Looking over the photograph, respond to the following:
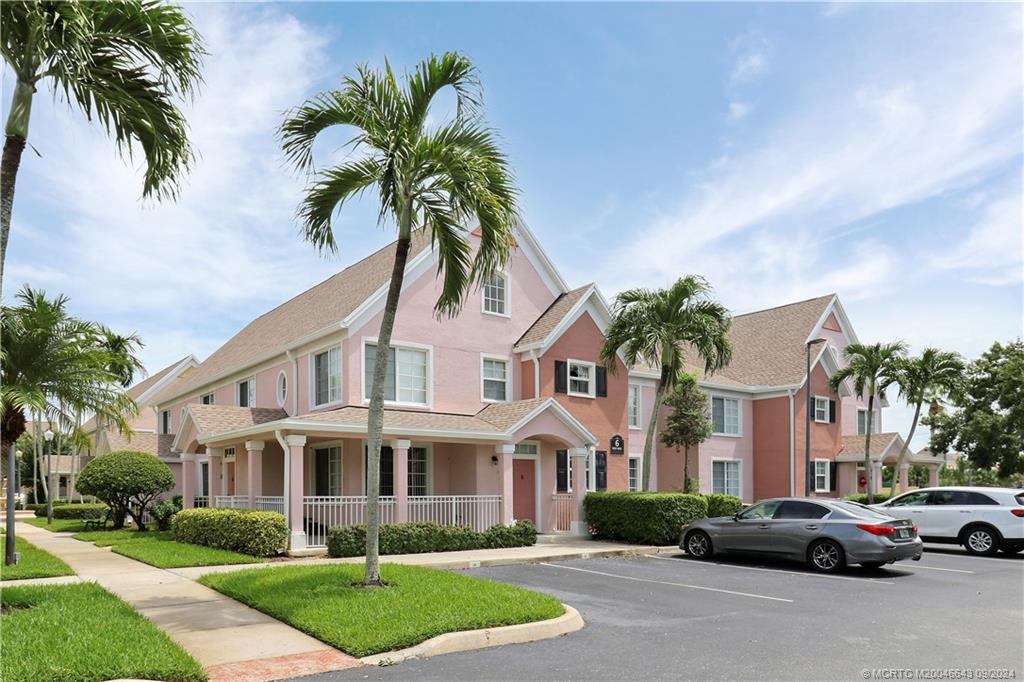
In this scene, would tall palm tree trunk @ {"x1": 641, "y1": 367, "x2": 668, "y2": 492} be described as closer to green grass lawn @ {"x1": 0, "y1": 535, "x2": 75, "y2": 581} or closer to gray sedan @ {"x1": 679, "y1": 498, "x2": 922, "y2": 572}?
gray sedan @ {"x1": 679, "y1": 498, "x2": 922, "y2": 572}

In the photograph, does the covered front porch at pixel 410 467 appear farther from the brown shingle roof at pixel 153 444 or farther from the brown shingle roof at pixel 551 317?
the brown shingle roof at pixel 153 444

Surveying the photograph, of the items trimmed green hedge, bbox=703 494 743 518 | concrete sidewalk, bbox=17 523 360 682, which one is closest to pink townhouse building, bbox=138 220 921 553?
trimmed green hedge, bbox=703 494 743 518

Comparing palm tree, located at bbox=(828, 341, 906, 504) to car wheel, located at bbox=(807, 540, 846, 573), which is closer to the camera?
car wheel, located at bbox=(807, 540, 846, 573)

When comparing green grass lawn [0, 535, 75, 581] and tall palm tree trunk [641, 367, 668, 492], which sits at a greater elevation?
tall palm tree trunk [641, 367, 668, 492]

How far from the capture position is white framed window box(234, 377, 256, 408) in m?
28.0

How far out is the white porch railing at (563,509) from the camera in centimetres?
2362

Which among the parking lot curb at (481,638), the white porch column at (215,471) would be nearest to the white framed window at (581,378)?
the white porch column at (215,471)

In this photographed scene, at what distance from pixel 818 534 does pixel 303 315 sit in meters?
17.8

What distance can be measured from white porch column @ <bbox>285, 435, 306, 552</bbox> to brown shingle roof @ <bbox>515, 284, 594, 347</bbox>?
8492 mm

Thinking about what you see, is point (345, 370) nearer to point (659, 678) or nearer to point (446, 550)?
point (446, 550)

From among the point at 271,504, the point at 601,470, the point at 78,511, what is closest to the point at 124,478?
the point at 271,504

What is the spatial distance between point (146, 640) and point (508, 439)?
1363 centimetres

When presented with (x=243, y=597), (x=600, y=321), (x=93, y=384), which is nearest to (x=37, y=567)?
(x=93, y=384)

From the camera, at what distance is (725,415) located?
3347cm
